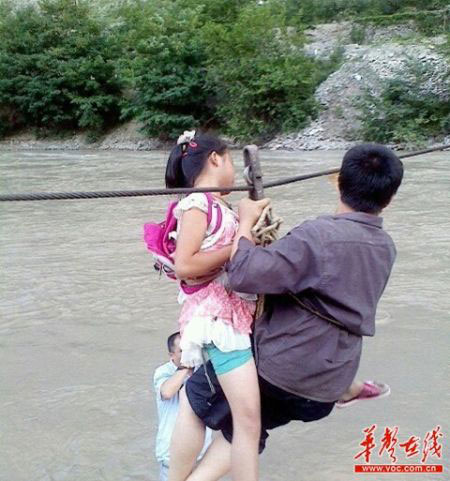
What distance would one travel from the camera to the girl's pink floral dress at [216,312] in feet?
7.52

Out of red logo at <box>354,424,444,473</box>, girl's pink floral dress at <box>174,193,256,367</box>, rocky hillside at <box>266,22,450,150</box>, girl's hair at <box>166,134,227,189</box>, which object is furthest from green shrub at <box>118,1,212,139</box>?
girl's pink floral dress at <box>174,193,256,367</box>

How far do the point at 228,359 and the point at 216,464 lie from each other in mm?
401

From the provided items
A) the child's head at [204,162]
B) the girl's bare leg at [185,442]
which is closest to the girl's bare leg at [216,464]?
the girl's bare leg at [185,442]

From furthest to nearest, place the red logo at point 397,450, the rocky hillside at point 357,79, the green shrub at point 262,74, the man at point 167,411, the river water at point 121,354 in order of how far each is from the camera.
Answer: the green shrub at point 262,74
the rocky hillside at point 357,79
the river water at point 121,354
the red logo at point 397,450
the man at point 167,411

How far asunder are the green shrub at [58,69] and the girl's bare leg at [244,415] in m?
27.5

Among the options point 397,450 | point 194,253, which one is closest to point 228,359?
point 194,253

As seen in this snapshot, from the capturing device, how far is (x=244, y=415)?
2.23 m

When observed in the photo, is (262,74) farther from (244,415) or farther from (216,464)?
(244,415)

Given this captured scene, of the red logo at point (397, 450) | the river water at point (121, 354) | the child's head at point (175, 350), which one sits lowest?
the river water at point (121, 354)

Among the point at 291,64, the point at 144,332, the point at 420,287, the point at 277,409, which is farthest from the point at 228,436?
the point at 291,64

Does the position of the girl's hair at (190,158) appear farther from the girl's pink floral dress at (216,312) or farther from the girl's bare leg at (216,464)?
the girl's bare leg at (216,464)

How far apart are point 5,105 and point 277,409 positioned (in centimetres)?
3127

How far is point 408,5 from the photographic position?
90.0ft

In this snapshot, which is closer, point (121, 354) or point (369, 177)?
point (369, 177)
